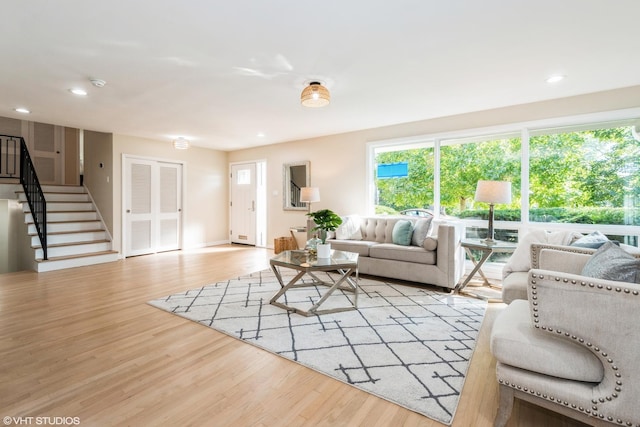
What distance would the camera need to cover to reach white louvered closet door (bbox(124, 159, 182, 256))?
6.04 meters

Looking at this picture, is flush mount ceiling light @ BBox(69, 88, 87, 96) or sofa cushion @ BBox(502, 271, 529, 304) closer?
sofa cushion @ BBox(502, 271, 529, 304)

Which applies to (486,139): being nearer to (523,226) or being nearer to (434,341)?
(523,226)

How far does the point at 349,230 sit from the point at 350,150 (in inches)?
63.6

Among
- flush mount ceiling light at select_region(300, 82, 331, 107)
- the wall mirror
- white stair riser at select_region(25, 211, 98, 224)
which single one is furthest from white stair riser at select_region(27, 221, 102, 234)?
flush mount ceiling light at select_region(300, 82, 331, 107)

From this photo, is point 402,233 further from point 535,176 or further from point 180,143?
point 180,143

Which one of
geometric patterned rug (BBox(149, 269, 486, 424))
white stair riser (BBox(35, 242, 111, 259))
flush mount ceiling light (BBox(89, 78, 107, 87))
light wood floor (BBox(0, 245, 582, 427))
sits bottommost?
light wood floor (BBox(0, 245, 582, 427))

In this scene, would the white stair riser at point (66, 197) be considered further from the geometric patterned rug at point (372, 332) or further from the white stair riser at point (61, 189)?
the geometric patterned rug at point (372, 332)

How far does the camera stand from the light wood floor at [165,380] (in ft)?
5.19

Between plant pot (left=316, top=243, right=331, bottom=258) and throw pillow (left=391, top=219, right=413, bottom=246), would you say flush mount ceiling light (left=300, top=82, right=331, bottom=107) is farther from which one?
throw pillow (left=391, top=219, right=413, bottom=246)

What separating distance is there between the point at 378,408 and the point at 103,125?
5.93m

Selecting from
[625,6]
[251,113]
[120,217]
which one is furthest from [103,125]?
[625,6]

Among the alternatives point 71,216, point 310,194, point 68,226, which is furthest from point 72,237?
point 310,194

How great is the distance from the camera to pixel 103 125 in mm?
5168

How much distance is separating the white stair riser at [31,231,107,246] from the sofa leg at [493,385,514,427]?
6.60 meters
